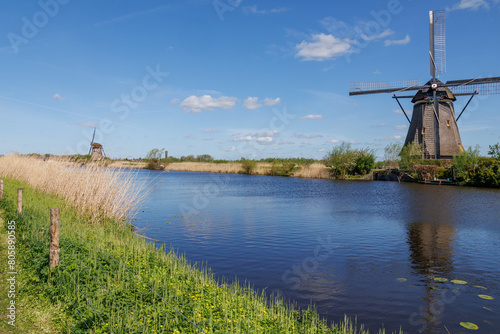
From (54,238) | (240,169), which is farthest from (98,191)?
(240,169)

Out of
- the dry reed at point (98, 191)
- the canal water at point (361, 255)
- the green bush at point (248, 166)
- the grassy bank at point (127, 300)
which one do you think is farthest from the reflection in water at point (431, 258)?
the green bush at point (248, 166)

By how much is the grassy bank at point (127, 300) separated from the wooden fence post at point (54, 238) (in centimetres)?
17

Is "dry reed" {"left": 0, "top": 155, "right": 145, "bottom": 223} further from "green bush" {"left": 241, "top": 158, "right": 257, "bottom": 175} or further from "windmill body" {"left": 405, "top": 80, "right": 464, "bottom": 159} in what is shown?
"green bush" {"left": 241, "top": 158, "right": 257, "bottom": 175}

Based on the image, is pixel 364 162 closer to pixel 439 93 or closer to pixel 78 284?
pixel 439 93

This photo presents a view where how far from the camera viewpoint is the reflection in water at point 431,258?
695cm

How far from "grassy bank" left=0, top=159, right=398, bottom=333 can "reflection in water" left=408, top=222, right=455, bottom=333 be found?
1.98 m

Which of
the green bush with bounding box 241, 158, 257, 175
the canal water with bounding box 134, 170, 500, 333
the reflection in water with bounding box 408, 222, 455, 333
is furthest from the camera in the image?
the green bush with bounding box 241, 158, 257, 175

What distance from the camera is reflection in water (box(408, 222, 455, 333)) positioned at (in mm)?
6949

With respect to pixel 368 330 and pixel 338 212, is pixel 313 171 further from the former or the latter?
pixel 368 330

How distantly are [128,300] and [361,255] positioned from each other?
323 inches

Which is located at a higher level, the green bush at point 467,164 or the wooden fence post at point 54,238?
the green bush at point 467,164

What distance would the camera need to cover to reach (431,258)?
1103 cm

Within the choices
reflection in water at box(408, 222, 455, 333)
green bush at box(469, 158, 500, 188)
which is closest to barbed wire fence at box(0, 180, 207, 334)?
reflection in water at box(408, 222, 455, 333)

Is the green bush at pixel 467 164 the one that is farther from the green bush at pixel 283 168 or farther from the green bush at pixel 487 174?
the green bush at pixel 283 168
